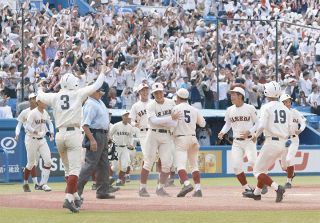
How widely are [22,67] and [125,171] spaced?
4633mm

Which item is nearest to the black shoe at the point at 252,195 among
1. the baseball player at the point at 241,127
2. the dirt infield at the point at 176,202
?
the dirt infield at the point at 176,202

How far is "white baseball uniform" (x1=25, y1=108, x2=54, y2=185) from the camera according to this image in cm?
2420

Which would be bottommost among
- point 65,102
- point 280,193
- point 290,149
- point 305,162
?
point 305,162

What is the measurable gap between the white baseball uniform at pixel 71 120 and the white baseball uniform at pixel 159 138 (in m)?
3.44

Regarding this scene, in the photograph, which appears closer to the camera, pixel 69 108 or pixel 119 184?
pixel 69 108

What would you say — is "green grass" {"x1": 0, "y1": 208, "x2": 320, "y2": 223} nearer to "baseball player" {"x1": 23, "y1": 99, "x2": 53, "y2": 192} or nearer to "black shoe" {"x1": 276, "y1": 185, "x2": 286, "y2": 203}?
"black shoe" {"x1": 276, "y1": 185, "x2": 286, "y2": 203}

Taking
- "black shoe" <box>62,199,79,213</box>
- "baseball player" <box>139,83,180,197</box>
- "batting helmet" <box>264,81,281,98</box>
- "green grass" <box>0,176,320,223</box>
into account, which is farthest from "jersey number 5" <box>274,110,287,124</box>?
"black shoe" <box>62,199,79,213</box>

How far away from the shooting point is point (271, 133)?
19094mm

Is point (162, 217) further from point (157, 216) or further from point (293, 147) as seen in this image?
point (293, 147)

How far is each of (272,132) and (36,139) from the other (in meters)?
7.39

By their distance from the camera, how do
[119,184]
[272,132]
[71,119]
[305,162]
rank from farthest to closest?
[305,162] → [119,184] → [272,132] → [71,119]

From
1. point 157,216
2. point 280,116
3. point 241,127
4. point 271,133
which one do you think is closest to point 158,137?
point 241,127

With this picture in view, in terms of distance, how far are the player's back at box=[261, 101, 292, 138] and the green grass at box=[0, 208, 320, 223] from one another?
8.40ft

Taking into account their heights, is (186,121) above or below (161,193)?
above
